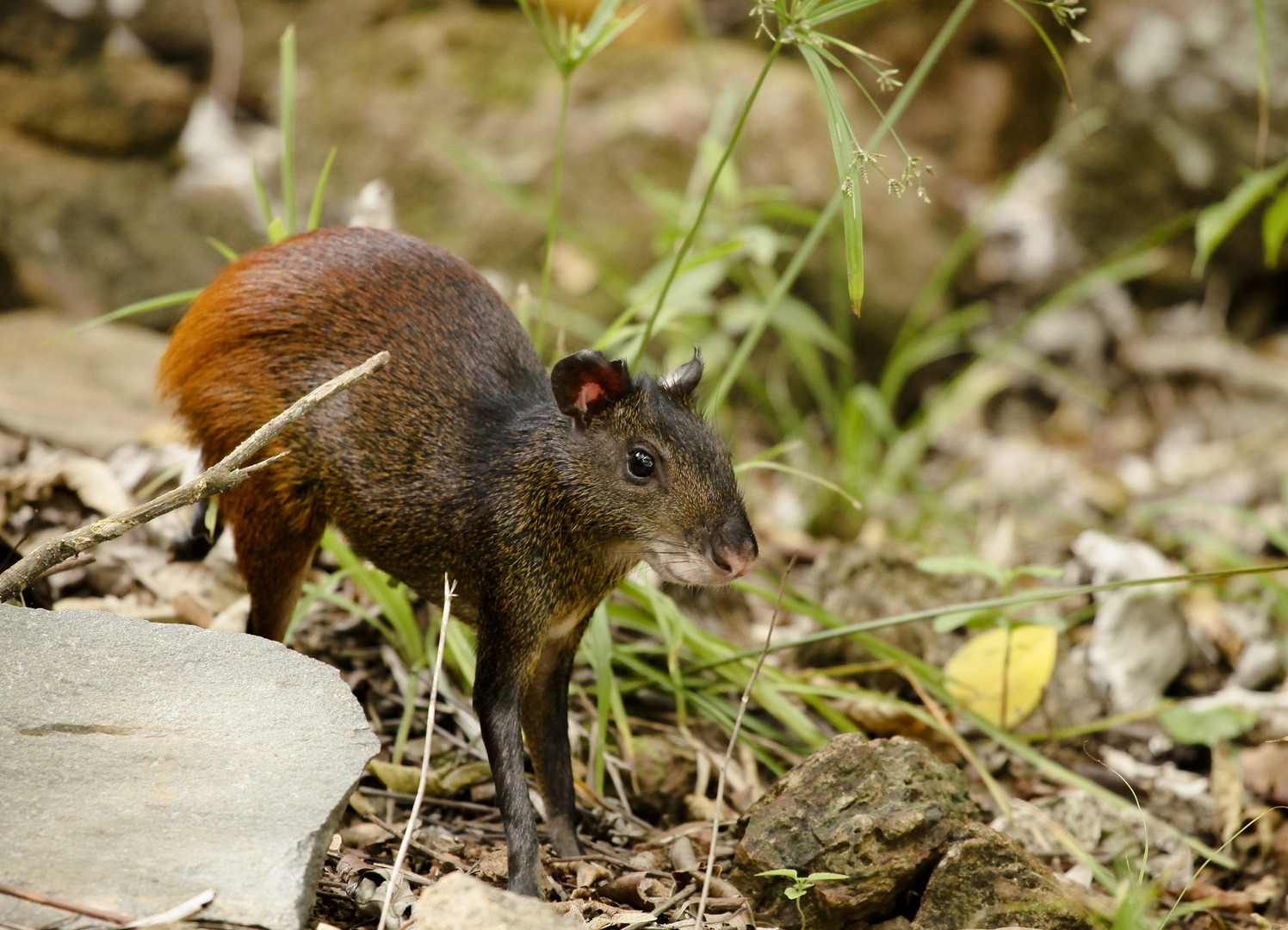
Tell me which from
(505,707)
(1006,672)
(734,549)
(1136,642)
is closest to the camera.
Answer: (734,549)

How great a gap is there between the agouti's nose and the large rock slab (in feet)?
1.86

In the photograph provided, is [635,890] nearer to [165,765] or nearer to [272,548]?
[165,765]

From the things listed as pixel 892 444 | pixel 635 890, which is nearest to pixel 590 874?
pixel 635 890

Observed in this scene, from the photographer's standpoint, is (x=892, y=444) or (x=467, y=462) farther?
(x=892, y=444)

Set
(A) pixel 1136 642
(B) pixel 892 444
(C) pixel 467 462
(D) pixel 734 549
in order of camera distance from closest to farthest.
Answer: (D) pixel 734 549, (C) pixel 467 462, (A) pixel 1136 642, (B) pixel 892 444

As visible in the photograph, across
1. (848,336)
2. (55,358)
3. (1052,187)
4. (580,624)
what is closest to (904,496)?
(848,336)

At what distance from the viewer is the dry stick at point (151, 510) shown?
120 inches

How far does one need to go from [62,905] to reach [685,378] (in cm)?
222

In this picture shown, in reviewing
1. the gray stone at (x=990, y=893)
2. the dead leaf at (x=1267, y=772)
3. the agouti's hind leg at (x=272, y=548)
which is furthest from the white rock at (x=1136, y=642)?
the agouti's hind leg at (x=272, y=548)

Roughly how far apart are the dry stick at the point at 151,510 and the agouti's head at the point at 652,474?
0.78m

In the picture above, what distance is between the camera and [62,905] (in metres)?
2.34

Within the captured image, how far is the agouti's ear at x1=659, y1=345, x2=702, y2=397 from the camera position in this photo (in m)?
3.79

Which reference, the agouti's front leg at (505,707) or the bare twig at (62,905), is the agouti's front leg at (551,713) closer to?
the agouti's front leg at (505,707)

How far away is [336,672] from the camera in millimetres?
3150
